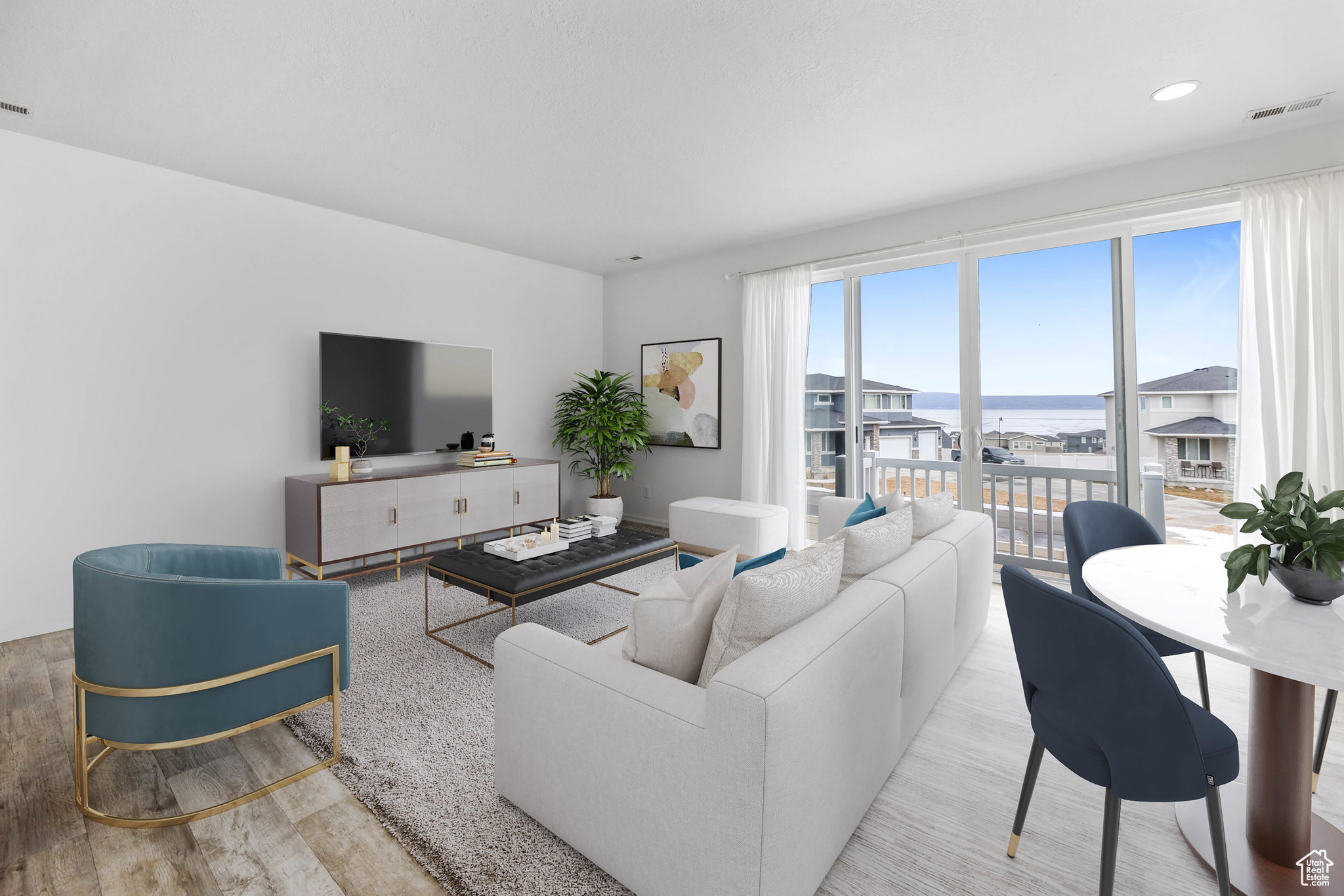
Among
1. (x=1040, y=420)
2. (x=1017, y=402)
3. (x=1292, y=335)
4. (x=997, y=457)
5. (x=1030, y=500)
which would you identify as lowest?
(x=1030, y=500)

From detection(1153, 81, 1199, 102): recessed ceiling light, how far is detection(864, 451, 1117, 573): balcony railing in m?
2.09

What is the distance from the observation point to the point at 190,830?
1.66 meters

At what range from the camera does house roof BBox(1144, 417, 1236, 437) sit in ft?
10.9

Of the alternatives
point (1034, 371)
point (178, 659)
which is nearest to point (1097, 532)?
point (1034, 371)

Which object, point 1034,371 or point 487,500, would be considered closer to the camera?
point 1034,371

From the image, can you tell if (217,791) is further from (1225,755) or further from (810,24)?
(810,24)

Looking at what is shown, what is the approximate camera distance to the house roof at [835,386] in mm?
4453

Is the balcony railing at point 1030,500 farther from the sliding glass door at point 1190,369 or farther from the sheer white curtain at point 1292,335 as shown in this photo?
the sheer white curtain at point 1292,335

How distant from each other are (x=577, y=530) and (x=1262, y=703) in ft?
9.25

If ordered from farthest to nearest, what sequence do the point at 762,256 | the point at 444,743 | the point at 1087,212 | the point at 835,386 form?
the point at 762,256 < the point at 835,386 < the point at 1087,212 < the point at 444,743

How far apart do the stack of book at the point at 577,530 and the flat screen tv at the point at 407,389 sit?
1750 mm

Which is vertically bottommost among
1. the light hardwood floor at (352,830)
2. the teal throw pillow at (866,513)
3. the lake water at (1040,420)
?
the light hardwood floor at (352,830)

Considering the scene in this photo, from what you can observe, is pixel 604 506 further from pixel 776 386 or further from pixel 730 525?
pixel 776 386

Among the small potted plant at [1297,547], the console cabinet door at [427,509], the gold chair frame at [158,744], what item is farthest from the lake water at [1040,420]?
the gold chair frame at [158,744]
